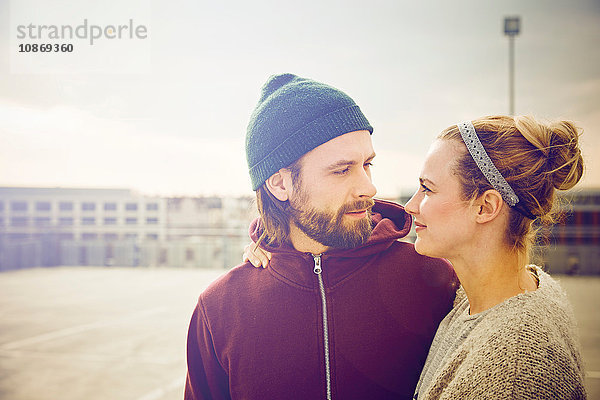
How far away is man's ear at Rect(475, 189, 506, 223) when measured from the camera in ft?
Answer: 4.67

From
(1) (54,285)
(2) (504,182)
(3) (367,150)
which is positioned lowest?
(1) (54,285)

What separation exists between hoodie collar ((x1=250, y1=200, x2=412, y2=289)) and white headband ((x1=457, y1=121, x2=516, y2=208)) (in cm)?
56

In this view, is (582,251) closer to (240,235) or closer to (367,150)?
(240,235)

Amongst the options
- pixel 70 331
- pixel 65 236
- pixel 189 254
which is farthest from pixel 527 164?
pixel 65 236

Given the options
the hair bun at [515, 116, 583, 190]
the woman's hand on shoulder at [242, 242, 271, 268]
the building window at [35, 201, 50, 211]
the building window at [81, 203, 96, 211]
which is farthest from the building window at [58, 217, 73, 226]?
the hair bun at [515, 116, 583, 190]

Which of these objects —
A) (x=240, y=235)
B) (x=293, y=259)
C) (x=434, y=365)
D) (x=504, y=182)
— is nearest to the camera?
(x=504, y=182)

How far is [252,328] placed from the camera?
5.95 feet

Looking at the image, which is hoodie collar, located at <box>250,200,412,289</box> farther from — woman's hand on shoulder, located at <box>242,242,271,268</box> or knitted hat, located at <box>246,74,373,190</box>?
knitted hat, located at <box>246,74,373,190</box>

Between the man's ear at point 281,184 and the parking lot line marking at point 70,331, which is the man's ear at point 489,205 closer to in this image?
the man's ear at point 281,184

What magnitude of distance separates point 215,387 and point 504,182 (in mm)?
1356

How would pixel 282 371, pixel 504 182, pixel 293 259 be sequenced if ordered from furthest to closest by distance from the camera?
pixel 293 259
pixel 282 371
pixel 504 182

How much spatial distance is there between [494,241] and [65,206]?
43883mm

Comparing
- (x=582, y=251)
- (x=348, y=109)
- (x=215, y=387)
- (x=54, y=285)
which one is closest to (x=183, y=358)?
(x=215, y=387)

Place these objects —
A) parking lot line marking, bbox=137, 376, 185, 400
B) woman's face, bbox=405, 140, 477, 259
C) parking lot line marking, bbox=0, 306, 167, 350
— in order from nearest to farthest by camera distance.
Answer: woman's face, bbox=405, 140, 477, 259
parking lot line marking, bbox=137, 376, 185, 400
parking lot line marking, bbox=0, 306, 167, 350
